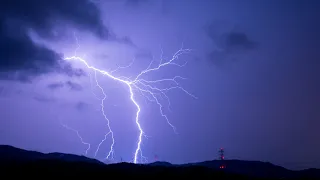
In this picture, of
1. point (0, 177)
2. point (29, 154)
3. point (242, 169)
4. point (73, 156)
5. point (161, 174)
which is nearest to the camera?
point (0, 177)

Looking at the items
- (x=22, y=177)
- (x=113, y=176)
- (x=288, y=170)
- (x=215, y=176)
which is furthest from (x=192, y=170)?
(x=288, y=170)

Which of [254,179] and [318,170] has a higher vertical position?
[318,170]

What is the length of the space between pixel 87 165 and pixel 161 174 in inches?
357

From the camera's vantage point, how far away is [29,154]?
73.5 meters

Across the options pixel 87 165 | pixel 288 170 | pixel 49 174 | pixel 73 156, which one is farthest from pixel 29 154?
pixel 288 170

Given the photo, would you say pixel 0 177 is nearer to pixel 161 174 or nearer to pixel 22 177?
pixel 22 177

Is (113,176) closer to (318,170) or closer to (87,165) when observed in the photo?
(87,165)

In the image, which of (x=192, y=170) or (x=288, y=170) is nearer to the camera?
(x=192, y=170)

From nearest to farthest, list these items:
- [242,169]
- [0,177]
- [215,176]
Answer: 1. [0,177]
2. [215,176]
3. [242,169]

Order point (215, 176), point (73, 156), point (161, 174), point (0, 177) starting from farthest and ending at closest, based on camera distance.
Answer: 1. point (73, 156)
2. point (215, 176)
3. point (161, 174)
4. point (0, 177)

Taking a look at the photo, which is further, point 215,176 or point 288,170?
point 288,170

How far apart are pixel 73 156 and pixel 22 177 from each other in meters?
58.1

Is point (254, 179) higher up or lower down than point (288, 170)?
lower down

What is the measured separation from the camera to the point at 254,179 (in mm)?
35594
